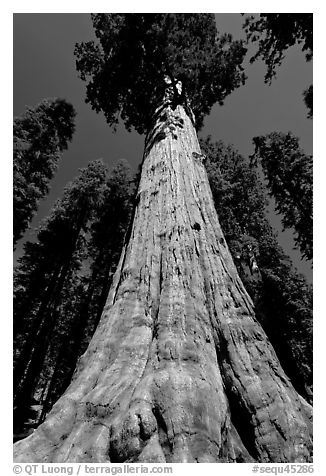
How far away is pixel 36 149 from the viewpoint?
16328 millimetres

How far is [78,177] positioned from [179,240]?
17.5 meters

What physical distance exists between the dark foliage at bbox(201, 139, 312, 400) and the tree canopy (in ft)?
17.2

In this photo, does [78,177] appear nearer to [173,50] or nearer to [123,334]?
[173,50]

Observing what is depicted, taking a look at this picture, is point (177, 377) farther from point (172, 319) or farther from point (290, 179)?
point (290, 179)

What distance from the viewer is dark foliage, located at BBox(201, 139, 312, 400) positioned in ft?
46.3

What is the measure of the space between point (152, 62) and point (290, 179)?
9986 millimetres

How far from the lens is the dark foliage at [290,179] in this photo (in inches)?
597

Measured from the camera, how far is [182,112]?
281 inches

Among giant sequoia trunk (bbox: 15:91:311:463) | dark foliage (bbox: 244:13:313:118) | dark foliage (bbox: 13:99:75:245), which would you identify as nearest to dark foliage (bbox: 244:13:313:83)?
dark foliage (bbox: 244:13:313:118)

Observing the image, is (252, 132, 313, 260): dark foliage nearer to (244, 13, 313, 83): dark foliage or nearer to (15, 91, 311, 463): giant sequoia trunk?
(244, 13, 313, 83): dark foliage

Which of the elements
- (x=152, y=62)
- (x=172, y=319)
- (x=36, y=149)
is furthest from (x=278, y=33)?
(x=36, y=149)

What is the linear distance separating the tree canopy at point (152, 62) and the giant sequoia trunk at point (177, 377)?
728 cm

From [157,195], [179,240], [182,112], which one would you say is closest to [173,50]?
[182,112]

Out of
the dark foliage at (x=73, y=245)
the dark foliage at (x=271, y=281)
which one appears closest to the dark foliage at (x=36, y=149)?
the dark foliage at (x=73, y=245)
